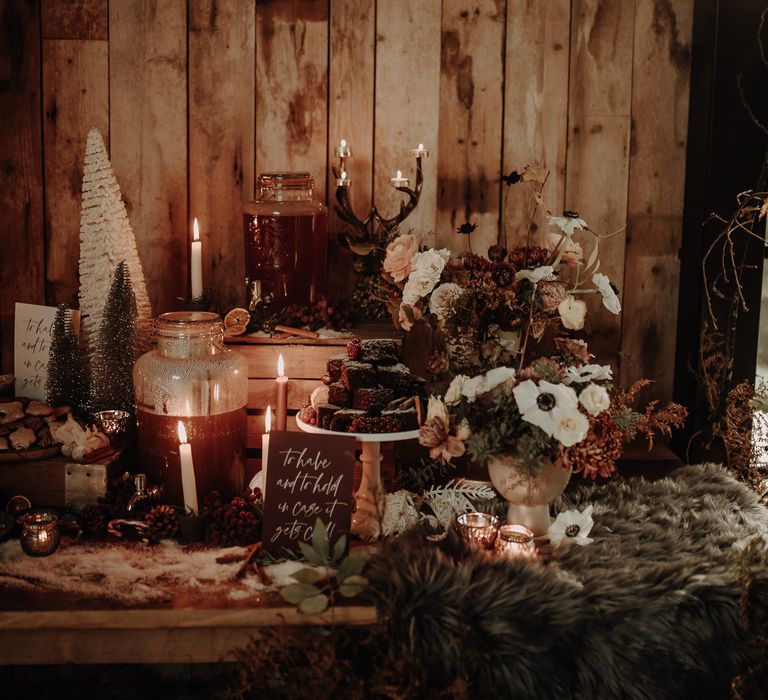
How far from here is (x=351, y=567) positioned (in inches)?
55.9

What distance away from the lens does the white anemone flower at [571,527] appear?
1.57 meters

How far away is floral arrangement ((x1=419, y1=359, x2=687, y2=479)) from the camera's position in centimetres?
146

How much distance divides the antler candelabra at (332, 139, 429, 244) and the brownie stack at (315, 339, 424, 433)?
34 cm

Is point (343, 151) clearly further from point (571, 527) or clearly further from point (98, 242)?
point (571, 527)

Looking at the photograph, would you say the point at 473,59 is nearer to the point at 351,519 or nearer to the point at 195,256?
the point at 195,256

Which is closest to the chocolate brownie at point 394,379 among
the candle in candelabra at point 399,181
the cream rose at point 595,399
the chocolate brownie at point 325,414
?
the chocolate brownie at point 325,414

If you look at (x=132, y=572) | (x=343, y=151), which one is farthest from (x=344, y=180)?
(x=132, y=572)

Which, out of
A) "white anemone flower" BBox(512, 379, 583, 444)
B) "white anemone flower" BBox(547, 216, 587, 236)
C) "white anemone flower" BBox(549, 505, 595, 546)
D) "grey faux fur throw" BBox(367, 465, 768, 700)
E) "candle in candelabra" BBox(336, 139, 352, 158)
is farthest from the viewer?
"candle in candelabra" BBox(336, 139, 352, 158)

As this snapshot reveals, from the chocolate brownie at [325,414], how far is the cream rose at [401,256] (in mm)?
303

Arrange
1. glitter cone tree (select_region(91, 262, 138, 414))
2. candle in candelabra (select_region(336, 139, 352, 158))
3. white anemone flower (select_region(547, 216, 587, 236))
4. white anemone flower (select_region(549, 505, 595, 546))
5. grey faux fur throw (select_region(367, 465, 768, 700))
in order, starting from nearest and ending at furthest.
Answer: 1. grey faux fur throw (select_region(367, 465, 768, 700))
2. white anemone flower (select_region(549, 505, 595, 546))
3. white anemone flower (select_region(547, 216, 587, 236))
4. glitter cone tree (select_region(91, 262, 138, 414))
5. candle in candelabra (select_region(336, 139, 352, 158))

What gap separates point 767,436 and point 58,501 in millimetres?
1520

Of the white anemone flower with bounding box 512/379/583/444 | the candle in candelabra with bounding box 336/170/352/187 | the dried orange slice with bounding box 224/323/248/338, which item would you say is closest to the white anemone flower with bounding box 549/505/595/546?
the white anemone flower with bounding box 512/379/583/444

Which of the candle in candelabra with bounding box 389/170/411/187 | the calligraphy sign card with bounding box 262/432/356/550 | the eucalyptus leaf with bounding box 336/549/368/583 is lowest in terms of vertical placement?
the eucalyptus leaf with bounding box 336/549/368/583

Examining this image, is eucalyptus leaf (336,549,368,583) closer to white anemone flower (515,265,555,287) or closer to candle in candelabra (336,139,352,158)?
white anemone flower (515,265,555,287)
